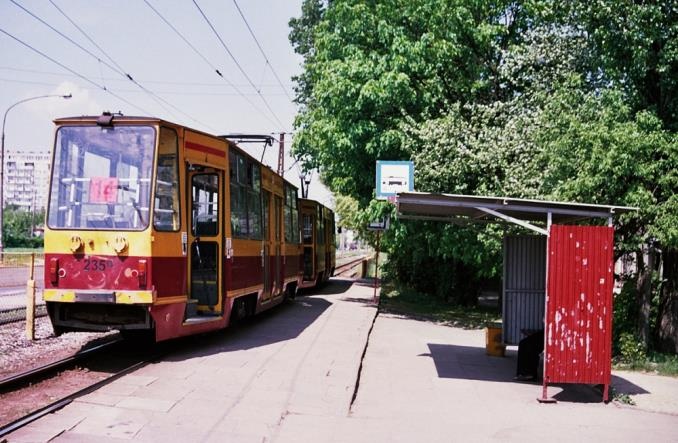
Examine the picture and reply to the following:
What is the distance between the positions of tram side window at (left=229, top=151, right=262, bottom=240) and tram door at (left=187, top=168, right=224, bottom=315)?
15.6 inches

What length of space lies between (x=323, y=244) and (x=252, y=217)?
1288cm

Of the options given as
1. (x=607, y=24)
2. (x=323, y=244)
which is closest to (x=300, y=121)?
(x=323, y=244)

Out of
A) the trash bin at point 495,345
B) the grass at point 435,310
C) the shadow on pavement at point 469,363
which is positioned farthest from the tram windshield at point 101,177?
the grass at point 435,310

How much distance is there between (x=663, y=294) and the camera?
12.9 m

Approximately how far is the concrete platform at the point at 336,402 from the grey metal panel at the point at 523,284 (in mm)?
797

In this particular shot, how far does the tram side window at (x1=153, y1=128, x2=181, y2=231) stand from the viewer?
9125 millimetres

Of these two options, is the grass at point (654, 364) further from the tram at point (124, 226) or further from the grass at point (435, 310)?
the tram at point (124, 226)

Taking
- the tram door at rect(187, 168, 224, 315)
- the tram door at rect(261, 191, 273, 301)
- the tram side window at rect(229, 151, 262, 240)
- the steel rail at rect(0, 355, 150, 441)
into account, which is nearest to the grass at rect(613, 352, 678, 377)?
the tram door at rect(261, 191, 273, 301)

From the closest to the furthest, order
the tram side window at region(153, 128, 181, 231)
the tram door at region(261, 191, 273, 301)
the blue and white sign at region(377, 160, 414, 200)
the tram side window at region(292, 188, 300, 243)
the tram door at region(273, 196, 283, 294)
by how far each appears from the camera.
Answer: the tram side window at region(153, 128, 181, 231), the tram door at region(261, 191, 273, 301), the tram door at region(273, 196, 283, 294), the blue and white sign at region(377, 160, 414, 200), the tram side window at region(292, 188, 300, 243)

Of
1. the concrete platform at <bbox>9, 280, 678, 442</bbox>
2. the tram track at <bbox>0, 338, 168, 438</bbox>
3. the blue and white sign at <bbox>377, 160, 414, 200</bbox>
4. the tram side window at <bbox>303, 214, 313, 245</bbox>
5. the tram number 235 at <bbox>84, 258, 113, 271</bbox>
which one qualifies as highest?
the blue and white sign at <bbox>377, 160, 414, 200</bbox>

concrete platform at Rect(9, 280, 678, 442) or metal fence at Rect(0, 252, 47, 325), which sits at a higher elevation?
metal fence at Rect(0, 252, 47, 325)

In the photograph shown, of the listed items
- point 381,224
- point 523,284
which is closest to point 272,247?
point 381,224

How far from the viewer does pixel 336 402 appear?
7.77 meters

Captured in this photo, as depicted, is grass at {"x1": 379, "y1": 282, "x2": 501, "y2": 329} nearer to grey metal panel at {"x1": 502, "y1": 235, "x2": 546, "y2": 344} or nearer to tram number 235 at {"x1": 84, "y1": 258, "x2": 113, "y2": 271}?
grey metal panel at {"x1": 502, "y1": 235, "x2": 546, "y2": 344}
